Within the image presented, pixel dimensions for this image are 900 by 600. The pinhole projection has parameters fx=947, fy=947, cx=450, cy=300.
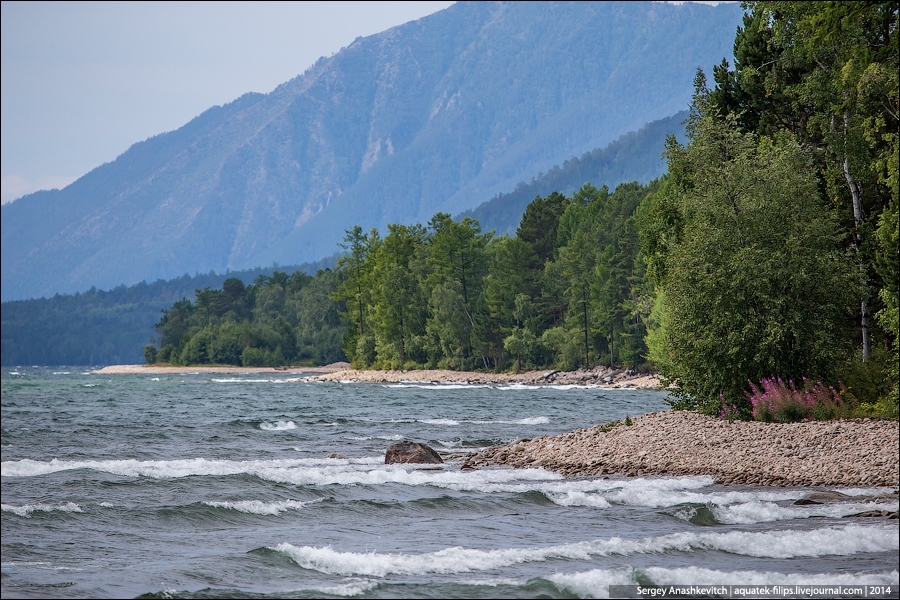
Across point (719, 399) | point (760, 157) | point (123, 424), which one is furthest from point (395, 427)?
point (760, 157)

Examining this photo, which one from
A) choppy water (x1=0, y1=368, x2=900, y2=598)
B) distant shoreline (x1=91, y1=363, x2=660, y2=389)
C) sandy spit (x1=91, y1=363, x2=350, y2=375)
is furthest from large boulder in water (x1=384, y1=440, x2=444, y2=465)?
sandy spit (x1=91, y1=363, x2=350, y2=375)

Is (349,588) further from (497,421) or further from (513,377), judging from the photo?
(513,377)

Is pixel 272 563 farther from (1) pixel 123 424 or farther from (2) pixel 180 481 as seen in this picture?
(1) pixel 123 424

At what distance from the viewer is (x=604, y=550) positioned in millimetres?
16109

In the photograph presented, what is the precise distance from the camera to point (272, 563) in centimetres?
1588

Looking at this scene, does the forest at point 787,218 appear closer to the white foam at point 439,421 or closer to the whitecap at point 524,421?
the whitecap at point 524,421

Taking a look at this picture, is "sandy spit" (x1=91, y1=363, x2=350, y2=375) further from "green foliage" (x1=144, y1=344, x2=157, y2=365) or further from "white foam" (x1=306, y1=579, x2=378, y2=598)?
"white foam" (x1=306, y1=579, x2=378, y2=598)

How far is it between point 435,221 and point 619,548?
330ft

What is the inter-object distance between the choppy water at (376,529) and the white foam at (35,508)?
0.08 meters

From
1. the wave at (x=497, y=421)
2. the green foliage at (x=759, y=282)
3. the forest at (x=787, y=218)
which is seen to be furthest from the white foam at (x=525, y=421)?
the green foliage at (x=759, y=282)

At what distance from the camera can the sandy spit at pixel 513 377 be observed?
87.6 metres

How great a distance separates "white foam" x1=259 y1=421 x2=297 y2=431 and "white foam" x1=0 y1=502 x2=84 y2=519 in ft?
72.8

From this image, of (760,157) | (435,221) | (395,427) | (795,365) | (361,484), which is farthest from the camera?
(435,221)

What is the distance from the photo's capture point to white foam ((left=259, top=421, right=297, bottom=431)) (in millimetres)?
43969
